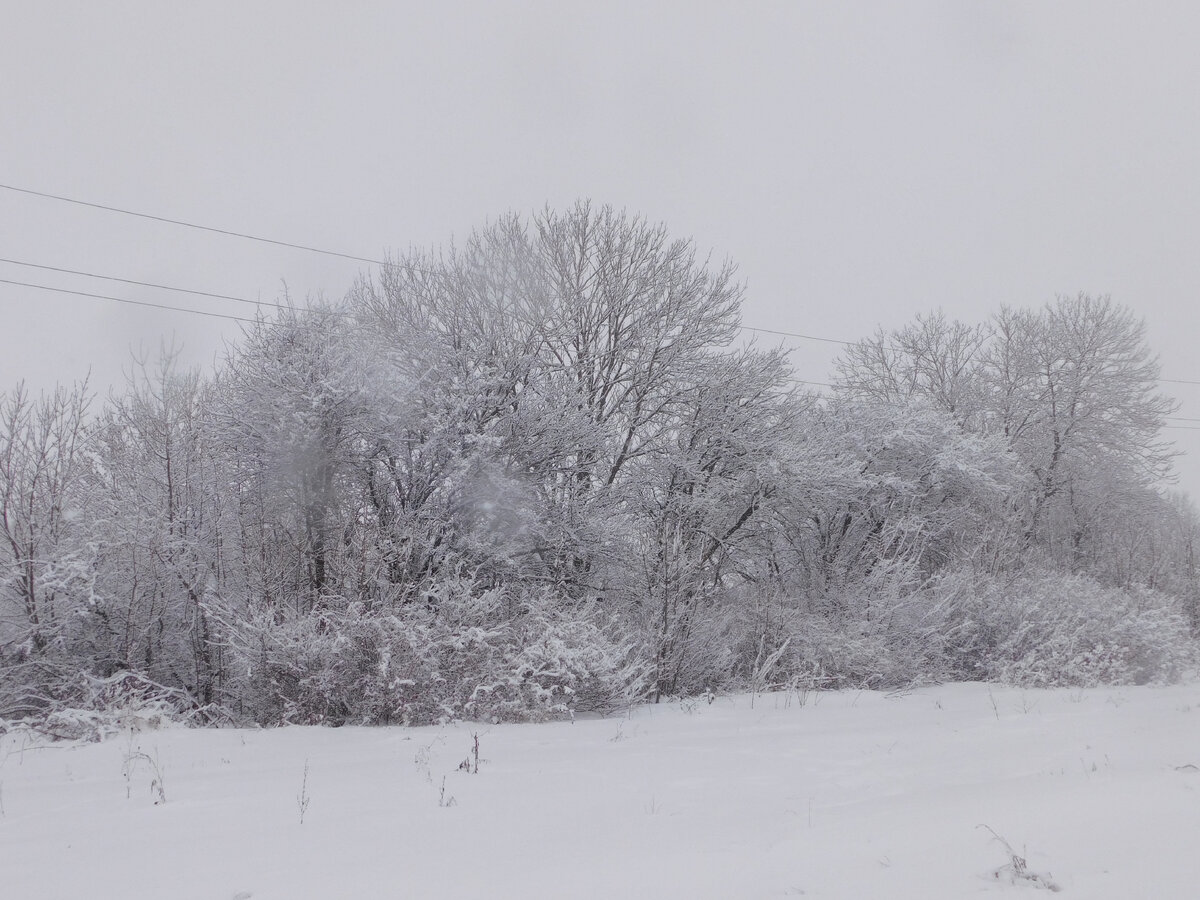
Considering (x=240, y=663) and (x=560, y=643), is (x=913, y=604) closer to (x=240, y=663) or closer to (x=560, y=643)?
(x=560, y=643)

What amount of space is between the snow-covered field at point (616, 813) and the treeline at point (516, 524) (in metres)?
1.93

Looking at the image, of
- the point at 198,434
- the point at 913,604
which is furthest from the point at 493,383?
the point at 913,604

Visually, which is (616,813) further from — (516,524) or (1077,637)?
(1077,637)

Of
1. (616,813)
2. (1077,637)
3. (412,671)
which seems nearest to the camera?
(616,813)

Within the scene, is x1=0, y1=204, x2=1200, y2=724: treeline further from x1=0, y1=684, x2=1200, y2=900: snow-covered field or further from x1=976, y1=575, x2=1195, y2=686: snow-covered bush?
x1=0, y1=684, x2=1200, y2=900: snow-covered field

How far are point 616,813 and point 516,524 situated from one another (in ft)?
28.0

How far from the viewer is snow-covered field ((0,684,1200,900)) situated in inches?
119

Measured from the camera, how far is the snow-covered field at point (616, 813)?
9.89 feet

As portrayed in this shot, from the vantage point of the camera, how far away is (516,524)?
497 inches

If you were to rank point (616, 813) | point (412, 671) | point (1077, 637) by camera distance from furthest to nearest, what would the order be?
point (1077, 637)
point (412, 671)
point (616, 813)

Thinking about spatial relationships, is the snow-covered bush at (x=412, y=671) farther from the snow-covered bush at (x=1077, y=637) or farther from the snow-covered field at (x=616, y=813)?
the snow-covered bush at (x=1077, y=637)

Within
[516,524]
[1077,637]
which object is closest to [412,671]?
[516,524]

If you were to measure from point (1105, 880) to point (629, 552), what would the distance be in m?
10.4

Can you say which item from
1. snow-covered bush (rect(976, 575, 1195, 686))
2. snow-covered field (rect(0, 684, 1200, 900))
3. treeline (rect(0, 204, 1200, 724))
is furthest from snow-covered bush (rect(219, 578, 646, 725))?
snow-covered bush (rect(976, 575, 1195, 686))
